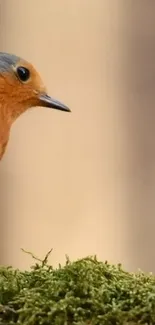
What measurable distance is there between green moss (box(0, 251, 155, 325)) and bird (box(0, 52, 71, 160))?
0.68 metres

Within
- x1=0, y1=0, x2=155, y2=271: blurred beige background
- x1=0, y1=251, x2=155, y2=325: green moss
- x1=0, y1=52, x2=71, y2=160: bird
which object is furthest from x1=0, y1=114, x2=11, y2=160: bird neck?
x1=0, y1=0, x2=155, y2=271: blurred beige background

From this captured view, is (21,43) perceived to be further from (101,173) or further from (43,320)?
(43,320)

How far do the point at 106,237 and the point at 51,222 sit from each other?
31cm

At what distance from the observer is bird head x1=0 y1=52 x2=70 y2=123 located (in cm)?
201

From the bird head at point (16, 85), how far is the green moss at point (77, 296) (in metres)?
0.72

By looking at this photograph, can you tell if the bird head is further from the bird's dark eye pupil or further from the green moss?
the green moss

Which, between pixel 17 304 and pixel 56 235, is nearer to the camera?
pixel 17 304

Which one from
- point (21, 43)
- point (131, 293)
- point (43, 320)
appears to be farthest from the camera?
point (21, 43)

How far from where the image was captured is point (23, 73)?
2039 mm

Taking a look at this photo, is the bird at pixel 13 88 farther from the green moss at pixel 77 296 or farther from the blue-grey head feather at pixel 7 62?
the green moss at pixel 77 296

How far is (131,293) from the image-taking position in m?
1.26

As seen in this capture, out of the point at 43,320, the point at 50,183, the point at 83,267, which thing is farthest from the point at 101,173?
the point at 43,320

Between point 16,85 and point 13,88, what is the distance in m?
0.01

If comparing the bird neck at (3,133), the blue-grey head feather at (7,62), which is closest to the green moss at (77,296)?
the bird neck at (3,133)
